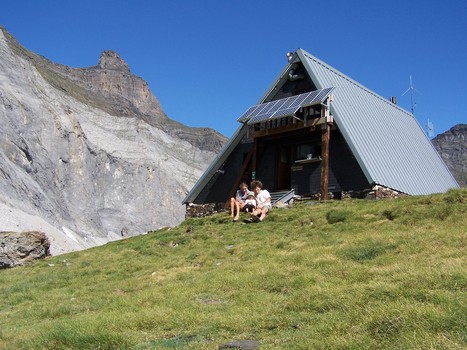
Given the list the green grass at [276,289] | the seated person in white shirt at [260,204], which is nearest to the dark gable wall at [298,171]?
the seated person in white shirt at [260,204]

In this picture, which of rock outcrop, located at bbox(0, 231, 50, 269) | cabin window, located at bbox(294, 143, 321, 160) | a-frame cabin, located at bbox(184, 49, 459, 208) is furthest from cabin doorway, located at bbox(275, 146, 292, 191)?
rock outcrop, located at bbox(0, 231, 50, 269)

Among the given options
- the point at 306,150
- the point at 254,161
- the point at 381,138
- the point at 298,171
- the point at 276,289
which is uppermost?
the point at 381,138

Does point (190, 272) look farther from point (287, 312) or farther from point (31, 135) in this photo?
point (31, 135)

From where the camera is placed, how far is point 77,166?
228 feet

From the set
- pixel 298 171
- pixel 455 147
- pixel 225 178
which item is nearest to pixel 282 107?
pixel 298 171

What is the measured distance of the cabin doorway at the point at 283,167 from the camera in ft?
87.6

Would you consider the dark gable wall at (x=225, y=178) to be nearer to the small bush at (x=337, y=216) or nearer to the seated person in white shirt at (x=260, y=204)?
the seated person in white shirt at (x=260, y=204)

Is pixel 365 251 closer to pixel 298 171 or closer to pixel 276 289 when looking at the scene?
pixel 276 289

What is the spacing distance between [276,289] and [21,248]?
44.4ft

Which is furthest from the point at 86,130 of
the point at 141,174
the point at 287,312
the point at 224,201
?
the point at 287,312

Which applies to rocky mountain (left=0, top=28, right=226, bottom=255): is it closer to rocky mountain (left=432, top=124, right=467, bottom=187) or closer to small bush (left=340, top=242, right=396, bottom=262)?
small bush (left=340, top=242, right=396, bottom=262)

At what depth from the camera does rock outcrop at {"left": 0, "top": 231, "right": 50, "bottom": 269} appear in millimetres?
19562

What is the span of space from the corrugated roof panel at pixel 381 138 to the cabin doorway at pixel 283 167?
3.56 m

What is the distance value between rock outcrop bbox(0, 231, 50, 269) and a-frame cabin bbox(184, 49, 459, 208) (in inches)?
381
